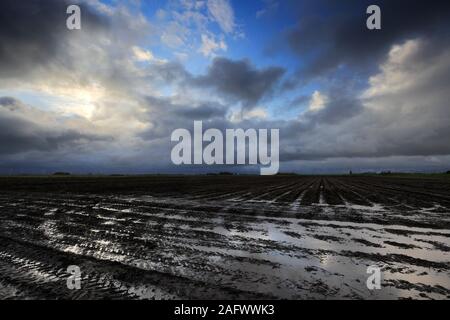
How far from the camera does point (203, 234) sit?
927 centimetres

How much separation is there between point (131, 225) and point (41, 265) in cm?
466
